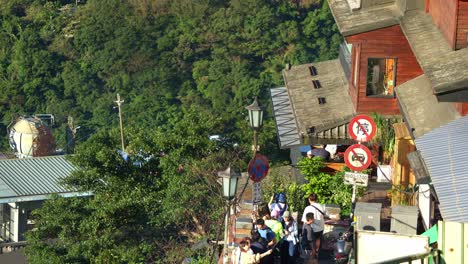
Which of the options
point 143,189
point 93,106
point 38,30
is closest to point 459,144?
point 143,189

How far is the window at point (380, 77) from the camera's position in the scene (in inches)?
1147

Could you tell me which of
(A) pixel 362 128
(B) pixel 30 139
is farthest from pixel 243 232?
(B) pixel 30 139

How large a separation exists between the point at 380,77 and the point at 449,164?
11319 mm

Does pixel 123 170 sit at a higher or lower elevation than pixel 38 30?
lower

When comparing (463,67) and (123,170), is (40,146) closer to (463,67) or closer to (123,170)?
(123,170)

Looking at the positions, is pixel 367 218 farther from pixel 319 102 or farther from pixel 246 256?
pixel 319 102

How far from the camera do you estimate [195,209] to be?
30062 millimetres

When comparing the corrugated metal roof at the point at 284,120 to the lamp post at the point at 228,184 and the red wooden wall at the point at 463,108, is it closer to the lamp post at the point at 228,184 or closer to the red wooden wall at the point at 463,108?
the red wooden wall at the point at 463,108

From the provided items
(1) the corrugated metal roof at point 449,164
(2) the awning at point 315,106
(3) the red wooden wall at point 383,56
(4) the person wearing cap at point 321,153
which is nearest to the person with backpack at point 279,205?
(1) the corrugated metal roof at point 449,164

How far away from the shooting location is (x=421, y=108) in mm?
23141

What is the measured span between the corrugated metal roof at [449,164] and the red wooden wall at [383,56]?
7966 mm

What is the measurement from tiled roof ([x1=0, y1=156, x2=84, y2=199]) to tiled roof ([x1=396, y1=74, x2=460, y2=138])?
23.5 m

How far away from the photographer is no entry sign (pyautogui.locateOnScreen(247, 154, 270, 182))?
832 inches

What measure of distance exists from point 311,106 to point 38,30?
69.1m
